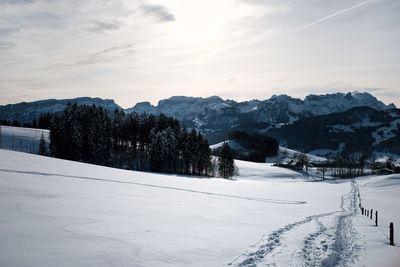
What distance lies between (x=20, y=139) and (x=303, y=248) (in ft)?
543

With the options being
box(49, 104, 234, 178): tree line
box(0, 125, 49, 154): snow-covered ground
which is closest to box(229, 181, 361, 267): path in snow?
box(49, 104, 234, 178): tree line

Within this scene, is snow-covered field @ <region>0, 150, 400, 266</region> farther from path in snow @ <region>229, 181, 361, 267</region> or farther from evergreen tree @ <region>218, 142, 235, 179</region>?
evergreen tree @ <region>218, 142, 235, 179</region>

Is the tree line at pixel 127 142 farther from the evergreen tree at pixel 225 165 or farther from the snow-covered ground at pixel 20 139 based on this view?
the snow-covered ground at pixel 20 139

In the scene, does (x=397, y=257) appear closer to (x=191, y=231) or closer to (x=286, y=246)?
(x=286, y=246)

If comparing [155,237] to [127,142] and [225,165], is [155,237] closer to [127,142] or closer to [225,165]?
[225,165]

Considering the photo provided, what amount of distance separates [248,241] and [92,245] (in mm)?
7687

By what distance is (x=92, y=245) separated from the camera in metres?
13.5

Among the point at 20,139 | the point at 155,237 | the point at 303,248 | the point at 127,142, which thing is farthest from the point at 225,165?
the point at 155,237

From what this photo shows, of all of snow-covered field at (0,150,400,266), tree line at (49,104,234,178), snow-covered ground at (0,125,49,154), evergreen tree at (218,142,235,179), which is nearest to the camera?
snow-covered field at (0,150,400,266)

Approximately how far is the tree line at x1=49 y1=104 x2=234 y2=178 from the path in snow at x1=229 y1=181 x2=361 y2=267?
92036mm

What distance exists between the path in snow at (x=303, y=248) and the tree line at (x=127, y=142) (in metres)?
92.0

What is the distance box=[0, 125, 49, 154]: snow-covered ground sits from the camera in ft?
495

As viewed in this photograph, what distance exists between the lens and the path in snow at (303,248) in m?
14.6

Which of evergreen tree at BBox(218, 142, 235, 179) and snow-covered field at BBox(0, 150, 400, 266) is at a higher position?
snow-covered field at BBox(0, 150, 400, 266)
